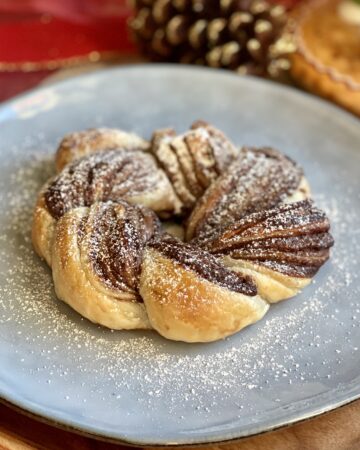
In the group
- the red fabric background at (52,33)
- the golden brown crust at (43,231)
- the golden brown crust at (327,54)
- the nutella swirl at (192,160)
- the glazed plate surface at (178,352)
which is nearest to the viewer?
the glazed plate surface at (178,352)

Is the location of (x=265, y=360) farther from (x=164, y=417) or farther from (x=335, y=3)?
(x=335, y=3)

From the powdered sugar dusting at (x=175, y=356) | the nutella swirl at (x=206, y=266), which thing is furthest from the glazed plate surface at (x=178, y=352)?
the nutella swirl at (x=206, y=266)

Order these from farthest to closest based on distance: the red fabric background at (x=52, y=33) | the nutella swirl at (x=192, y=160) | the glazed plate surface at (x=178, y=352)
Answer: the red fabric background at (x=52, y=33), the nutella swirl at (x=192, y=160), the glazed plate surface at (x=178, y=352)

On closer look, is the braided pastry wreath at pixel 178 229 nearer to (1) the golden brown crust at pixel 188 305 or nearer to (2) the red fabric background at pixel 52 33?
(1) the golden brown crust at pixel 188 305

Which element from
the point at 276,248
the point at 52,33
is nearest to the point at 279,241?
the point at 276,248

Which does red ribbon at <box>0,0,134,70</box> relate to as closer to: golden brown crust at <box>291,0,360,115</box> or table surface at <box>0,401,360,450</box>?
golden brown crust at <box>291,0,360,115</box>

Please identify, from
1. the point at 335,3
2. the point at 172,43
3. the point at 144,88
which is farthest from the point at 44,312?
the point at 335,3
